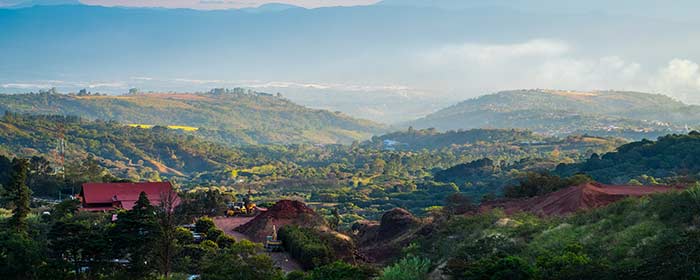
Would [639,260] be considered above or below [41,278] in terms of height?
above

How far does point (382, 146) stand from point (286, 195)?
7942 centimetres

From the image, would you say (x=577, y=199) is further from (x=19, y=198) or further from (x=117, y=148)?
(x=117, y=148)

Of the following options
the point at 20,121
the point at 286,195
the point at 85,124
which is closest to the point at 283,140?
the point at 85,124

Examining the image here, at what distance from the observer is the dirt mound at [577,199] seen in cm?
3353

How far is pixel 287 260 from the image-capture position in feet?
111

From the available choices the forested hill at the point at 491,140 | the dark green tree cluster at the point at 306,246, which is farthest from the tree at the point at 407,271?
the forested hill at the point at 491,140

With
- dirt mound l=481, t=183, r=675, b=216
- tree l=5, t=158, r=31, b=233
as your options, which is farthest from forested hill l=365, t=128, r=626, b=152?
tree l=5, t=158, r=31, b=233

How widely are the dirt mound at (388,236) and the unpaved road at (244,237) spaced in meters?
3.46

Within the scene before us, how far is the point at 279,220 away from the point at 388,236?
5.52 meters

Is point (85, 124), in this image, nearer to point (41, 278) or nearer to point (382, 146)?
point (382, 146)

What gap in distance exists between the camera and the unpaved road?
1289 inches

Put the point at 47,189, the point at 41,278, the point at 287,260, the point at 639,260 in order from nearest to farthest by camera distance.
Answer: the point at 639,260 < the point at 41,278 < the point at 287,260 < the point at 47,189

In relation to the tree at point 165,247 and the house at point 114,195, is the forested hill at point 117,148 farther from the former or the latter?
the tree at point 165,247

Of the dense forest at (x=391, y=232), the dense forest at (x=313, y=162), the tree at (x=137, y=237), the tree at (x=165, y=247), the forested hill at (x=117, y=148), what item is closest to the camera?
the dense forest at (x=391, y=232)
